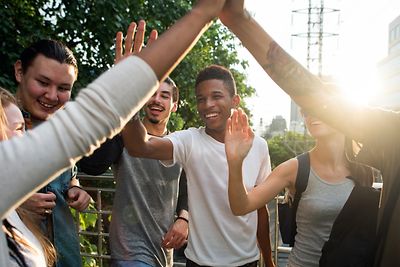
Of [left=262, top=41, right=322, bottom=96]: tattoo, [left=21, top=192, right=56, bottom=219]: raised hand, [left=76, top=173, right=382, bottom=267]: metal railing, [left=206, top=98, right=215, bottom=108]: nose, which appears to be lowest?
[left=76, top=173, right=382, bottom=267]: metal railing

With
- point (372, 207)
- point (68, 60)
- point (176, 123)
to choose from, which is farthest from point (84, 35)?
point (372, 207)

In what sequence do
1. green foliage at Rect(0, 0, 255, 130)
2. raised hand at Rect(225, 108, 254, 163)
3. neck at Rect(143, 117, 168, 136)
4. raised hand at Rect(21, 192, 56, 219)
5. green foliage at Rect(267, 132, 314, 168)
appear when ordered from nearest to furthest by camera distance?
1. raised hand at Rect(21, 192, 56, 219)
2. raised hand at Rect(225, 108, 254, 163)
3. neck at Rect(143, 117, 168, 136)
4. green foliage at Rect(0, 0, 255, 130)
5. green foliage at Rect(267, 132, 314, 168)

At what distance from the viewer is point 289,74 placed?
2109 mm

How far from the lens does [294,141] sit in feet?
173

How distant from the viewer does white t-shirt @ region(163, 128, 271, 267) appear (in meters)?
2.85

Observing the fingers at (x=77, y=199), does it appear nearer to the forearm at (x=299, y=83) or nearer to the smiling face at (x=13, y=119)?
the smiling face at (x=13, y=119)

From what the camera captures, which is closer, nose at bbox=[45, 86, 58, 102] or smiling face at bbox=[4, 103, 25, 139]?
smiling face at bbox=[4, 103, 25, 139]

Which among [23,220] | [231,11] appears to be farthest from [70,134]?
[231,11]

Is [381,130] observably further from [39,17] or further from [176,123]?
[176,123]

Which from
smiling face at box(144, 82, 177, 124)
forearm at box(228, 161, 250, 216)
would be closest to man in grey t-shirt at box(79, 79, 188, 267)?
smiling face at box(144, 82, 177, 124)

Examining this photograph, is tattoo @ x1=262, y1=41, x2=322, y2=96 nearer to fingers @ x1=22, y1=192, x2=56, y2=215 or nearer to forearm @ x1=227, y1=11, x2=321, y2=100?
forearm @ x1=227, y1=11, x2=321, y2=100

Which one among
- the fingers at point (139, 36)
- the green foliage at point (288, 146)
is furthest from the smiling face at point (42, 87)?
the green foliage at point (288, 146)

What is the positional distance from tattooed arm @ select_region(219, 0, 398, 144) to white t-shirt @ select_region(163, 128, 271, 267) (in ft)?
3.18

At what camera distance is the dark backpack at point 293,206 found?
2.68 m
